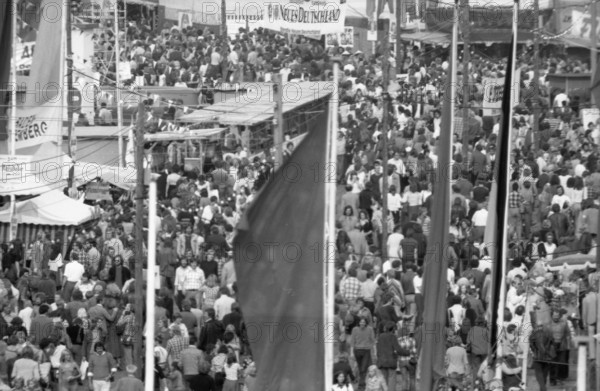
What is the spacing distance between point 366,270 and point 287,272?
1352cm

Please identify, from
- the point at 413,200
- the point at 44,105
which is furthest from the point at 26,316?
the point at 44,105

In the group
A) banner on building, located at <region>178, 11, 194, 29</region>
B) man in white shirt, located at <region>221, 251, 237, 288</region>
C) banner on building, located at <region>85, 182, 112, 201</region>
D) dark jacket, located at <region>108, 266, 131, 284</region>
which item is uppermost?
banner on building, located at <region>178, 11, 194, 29</region>

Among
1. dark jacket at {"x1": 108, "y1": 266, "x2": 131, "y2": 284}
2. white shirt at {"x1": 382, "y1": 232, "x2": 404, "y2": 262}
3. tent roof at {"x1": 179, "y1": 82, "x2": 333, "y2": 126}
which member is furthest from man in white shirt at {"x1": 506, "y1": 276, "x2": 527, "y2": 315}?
tent roof at {"x1": 179, "y1": 82, "x2": 333, "y2": 126}

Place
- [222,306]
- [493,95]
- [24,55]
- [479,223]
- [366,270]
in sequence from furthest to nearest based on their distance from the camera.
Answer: [24,55] < [493,95] < [479,223] < [366,270] < [222,306]

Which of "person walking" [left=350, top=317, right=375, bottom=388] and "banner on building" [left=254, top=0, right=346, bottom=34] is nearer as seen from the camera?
"person walking" [left=350, top=317, right=375, bottom=388]

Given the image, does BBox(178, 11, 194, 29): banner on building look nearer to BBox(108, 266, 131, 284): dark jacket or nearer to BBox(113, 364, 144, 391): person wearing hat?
BBox(108, 266, 131, 284): dark jacket

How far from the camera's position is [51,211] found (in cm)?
3853

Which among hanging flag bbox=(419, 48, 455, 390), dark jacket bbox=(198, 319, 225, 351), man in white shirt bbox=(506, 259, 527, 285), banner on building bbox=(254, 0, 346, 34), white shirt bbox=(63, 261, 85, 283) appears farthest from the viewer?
banner on building bbox=(254, 0, 346, 34)

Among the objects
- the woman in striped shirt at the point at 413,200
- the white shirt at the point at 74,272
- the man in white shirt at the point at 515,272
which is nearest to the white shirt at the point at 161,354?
the white shirt at the point at 74,272

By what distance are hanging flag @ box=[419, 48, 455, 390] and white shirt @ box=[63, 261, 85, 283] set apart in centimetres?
1332

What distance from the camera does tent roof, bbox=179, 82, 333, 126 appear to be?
45438mm

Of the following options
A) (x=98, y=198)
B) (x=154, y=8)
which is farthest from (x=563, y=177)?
(x=154, y=8)

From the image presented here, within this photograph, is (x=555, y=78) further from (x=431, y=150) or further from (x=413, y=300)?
(x=413, y=300)

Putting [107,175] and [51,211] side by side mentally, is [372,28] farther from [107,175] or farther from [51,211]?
[51,211]
